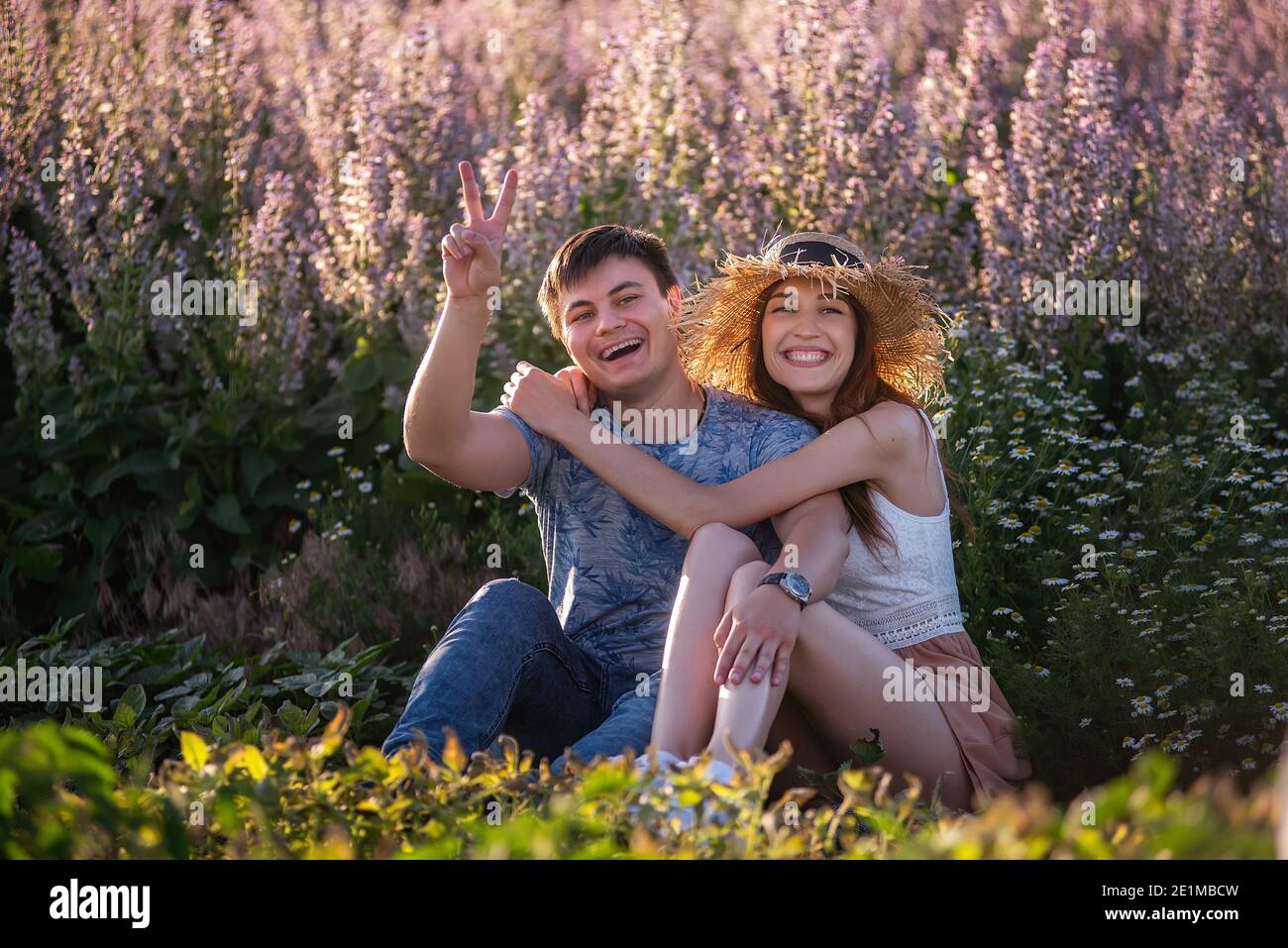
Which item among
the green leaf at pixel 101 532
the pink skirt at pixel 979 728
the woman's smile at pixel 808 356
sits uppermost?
the woman's smile at pixel 808 356

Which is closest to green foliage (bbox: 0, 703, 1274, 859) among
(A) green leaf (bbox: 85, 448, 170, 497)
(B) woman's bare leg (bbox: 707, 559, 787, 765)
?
(B) woman's bare leg (bbox: 707, 559, 787, 765)

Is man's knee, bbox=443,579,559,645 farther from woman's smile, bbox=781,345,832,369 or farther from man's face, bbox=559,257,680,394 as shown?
woman's smile, bbox=781,345,832,369

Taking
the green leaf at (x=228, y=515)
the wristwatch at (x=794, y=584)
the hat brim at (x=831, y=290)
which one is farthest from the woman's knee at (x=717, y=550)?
the green leaf at (x=228, y=515)

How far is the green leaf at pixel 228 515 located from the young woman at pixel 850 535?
1.87 metres

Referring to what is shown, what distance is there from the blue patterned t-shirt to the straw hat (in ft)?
0.66

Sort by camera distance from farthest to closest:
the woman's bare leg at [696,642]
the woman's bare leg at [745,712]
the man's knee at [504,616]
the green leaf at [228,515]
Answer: the green leaf at [228,515] → the man's knee at [504,616] → the woman's bare leg at [696,642] → the woman's bare leg at [745,712]

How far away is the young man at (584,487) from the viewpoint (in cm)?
306

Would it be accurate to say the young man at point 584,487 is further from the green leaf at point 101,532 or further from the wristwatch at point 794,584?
the green leaf at point 101,532

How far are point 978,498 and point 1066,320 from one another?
Result: 135 centimetres

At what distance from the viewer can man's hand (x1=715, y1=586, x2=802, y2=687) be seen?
2.78 metres

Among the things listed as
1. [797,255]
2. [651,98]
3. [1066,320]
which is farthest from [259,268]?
[1066,320]
